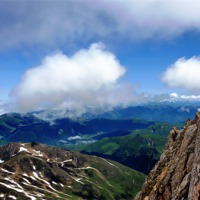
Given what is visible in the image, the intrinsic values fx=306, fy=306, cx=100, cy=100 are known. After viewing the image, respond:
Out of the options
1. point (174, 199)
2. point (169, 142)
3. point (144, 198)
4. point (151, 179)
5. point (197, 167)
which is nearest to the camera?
point (197, 167)

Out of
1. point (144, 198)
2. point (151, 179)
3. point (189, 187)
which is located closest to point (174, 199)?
point (189, 187)

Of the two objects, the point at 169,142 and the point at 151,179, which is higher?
the point at 169,142

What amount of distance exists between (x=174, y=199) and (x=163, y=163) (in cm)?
2095

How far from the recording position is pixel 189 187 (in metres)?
37.6

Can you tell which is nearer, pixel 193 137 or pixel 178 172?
pixel 178 172

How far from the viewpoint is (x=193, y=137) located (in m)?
49.4

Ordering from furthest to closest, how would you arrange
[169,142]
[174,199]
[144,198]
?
1. [169,142]
2. [144,198]
3. [174,199]

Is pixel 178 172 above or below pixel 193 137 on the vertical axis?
below

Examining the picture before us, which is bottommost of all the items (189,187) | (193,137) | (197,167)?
(189,187)

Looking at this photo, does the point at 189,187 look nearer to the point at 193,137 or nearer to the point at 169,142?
the point at 193,137

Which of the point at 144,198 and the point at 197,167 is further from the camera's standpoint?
the point at 144,198

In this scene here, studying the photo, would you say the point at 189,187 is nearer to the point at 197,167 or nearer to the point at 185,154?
the point at 197,167

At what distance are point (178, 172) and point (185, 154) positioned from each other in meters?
2.99

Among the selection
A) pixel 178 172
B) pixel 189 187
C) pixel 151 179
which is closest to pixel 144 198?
pixel 151 179
